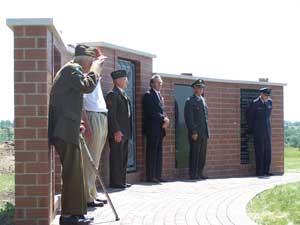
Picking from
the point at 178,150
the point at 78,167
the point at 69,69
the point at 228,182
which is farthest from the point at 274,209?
Result: the point at 178,150

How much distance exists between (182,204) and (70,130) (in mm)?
2563

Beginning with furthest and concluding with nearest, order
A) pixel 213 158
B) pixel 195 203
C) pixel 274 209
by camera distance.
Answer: pixel 213 158 → pixel 195 203 → pixel 274 209

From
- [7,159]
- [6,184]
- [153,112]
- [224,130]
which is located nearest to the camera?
[6,184]

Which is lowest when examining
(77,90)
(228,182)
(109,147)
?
(228,182)

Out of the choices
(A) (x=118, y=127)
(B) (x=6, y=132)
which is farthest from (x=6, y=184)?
(B) (x=6, y=132)

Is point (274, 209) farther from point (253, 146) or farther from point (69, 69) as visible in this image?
point (253, 146)

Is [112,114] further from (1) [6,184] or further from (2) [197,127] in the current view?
(2) [197,127]

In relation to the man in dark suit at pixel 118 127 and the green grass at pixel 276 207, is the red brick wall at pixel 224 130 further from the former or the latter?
the green grass at pixel 276 207

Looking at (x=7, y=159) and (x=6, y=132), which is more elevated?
(x=6, y=132)

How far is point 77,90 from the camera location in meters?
6.09

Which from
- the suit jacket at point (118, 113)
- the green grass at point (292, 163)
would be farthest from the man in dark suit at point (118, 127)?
the green grass at point (292, 163)

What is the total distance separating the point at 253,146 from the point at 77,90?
9002 mm

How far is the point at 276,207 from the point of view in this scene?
24.8 ft

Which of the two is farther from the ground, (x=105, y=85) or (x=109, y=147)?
(x=105, y=85)
